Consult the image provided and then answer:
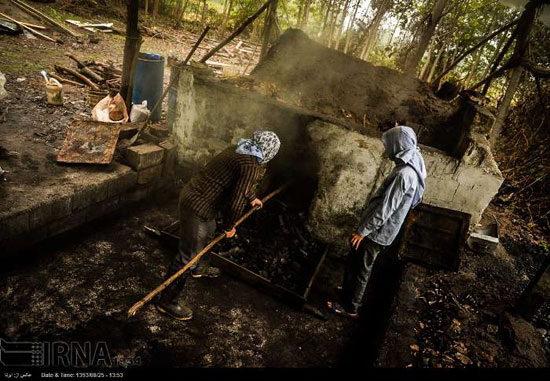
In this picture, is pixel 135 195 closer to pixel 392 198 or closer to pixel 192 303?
pixel 192 303

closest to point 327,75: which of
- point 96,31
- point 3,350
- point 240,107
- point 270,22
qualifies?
point 270,22

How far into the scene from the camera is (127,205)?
16.2ft

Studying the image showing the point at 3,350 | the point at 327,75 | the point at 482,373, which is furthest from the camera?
the point at 327,75

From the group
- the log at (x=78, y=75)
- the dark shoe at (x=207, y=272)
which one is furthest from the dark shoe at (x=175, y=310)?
the log at (x=78, y=75)

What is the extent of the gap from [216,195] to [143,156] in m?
2.29

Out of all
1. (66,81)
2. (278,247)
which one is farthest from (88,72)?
(278,247)

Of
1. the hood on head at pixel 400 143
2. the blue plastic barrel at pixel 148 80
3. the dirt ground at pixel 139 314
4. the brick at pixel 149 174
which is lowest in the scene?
the dirt ground at pixel 139 314

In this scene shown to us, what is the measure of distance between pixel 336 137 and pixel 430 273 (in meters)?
2.40

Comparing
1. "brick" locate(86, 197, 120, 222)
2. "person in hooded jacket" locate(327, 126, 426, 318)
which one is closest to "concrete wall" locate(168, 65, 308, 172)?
"brick" locate(86, 197, 120, 222)

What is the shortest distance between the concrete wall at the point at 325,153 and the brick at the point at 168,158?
0.26 metres

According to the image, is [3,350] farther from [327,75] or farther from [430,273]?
[327,75]

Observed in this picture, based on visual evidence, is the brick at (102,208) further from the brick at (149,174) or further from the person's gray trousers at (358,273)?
the person's gray trousers at (358,273)

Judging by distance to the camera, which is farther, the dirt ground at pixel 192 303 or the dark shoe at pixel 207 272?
the dark shoe at pixel 207 272

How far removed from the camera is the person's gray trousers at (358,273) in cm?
369
